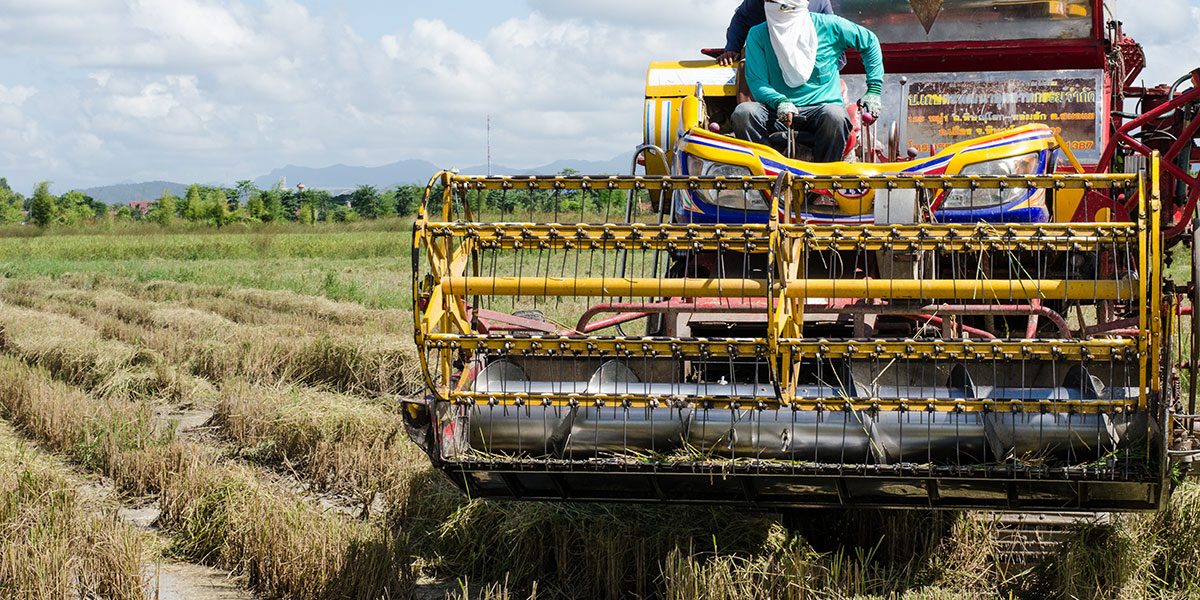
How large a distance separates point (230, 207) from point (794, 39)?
2163 inches

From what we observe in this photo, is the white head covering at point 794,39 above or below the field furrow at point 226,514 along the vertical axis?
above

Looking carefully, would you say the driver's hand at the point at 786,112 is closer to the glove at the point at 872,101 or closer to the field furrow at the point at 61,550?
the glove at the point at 872,101

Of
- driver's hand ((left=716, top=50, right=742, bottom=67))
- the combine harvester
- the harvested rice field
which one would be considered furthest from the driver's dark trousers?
the harvested rice field

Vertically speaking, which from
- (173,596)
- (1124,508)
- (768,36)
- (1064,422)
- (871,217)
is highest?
(768,36)

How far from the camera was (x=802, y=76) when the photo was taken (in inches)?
237

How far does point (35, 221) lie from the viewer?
43.1 meters

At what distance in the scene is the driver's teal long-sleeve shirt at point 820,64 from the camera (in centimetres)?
612

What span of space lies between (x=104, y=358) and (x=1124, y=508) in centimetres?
758

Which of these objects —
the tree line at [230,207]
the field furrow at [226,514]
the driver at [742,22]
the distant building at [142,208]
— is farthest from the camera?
the distant building at [142,208]

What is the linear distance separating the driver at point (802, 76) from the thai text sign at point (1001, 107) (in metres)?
1.00

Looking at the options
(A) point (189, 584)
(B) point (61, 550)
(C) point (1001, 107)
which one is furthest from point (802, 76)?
(B) point (61, 550)

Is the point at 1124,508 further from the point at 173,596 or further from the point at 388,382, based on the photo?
the point at 388,382

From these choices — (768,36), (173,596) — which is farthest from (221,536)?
(768,36)

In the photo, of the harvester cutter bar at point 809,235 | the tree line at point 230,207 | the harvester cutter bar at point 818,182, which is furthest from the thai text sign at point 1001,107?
the tree line at point 230,207
